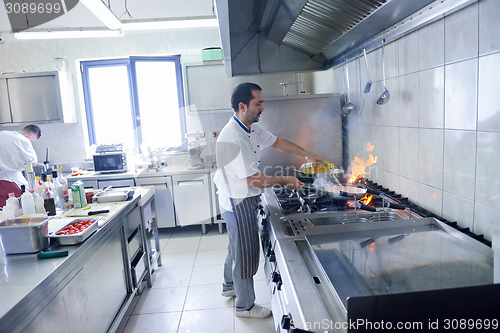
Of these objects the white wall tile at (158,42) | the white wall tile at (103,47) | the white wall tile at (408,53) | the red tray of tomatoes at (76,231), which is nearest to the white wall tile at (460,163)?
the white wall tile at (408,53)

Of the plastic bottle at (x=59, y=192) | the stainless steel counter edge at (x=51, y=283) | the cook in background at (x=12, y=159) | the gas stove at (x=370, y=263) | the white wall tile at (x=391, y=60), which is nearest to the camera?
the gas stove at (x=370, y=263)

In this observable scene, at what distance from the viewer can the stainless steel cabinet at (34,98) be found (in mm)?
4043

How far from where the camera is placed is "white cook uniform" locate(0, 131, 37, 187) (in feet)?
11.3

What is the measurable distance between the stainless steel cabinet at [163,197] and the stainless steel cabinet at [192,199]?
61 mm

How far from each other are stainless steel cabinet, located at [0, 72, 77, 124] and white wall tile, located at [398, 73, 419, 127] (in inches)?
152

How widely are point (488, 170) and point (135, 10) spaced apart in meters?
3.73

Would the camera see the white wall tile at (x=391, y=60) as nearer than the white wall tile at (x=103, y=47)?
Yes

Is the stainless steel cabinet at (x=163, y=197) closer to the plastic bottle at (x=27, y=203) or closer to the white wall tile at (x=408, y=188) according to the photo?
the plastic bottle at (x=27, y=203)

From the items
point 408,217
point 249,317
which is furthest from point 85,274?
point 408,217

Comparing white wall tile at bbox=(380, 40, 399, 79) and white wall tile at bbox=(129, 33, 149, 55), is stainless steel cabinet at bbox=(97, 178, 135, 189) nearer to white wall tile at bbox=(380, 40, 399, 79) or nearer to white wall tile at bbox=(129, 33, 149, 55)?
white wall tile at bbox=(129, 33, 149, 55)

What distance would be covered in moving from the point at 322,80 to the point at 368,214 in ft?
7.44

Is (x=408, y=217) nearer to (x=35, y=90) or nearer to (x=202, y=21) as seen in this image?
(x=202, y=21)

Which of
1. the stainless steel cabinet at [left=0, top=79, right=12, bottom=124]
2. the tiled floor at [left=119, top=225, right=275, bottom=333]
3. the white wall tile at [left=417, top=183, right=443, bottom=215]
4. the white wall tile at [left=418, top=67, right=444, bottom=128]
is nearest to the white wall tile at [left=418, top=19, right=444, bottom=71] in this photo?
the white wall tile at [left=418, top=67, right=444, bottom=128]

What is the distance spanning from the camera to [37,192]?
6.64 feet
